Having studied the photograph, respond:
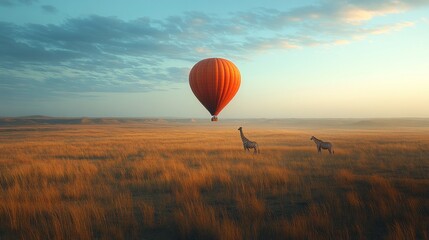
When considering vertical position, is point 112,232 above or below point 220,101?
Result: below

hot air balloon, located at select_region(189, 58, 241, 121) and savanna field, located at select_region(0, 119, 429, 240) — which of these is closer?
savanna field, located at select_region(0, 119, 429, 240)

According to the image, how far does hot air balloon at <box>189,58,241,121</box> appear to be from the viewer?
20844mm

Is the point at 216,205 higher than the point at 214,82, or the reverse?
the point at 214,82

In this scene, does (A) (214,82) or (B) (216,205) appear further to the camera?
(A) (214,82)

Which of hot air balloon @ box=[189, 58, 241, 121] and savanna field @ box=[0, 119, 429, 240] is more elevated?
hot air balloon @ box=[189, 58, 241, 121]

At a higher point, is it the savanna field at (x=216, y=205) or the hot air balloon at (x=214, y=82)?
the hot air balloon at (x=214, y=82)

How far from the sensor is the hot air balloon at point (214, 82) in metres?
20.8

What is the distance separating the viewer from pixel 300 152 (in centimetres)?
2408

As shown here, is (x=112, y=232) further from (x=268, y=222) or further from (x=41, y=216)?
(x=268, y=222)

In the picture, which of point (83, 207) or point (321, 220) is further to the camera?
point (83, 207)

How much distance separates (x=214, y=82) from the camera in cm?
2084

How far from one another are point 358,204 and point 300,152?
15.7 m

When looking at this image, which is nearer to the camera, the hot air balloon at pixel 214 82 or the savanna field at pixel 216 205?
the savanna field at pixel 216 205

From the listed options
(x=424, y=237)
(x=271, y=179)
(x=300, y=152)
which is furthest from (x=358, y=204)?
(x=300, y=152)
